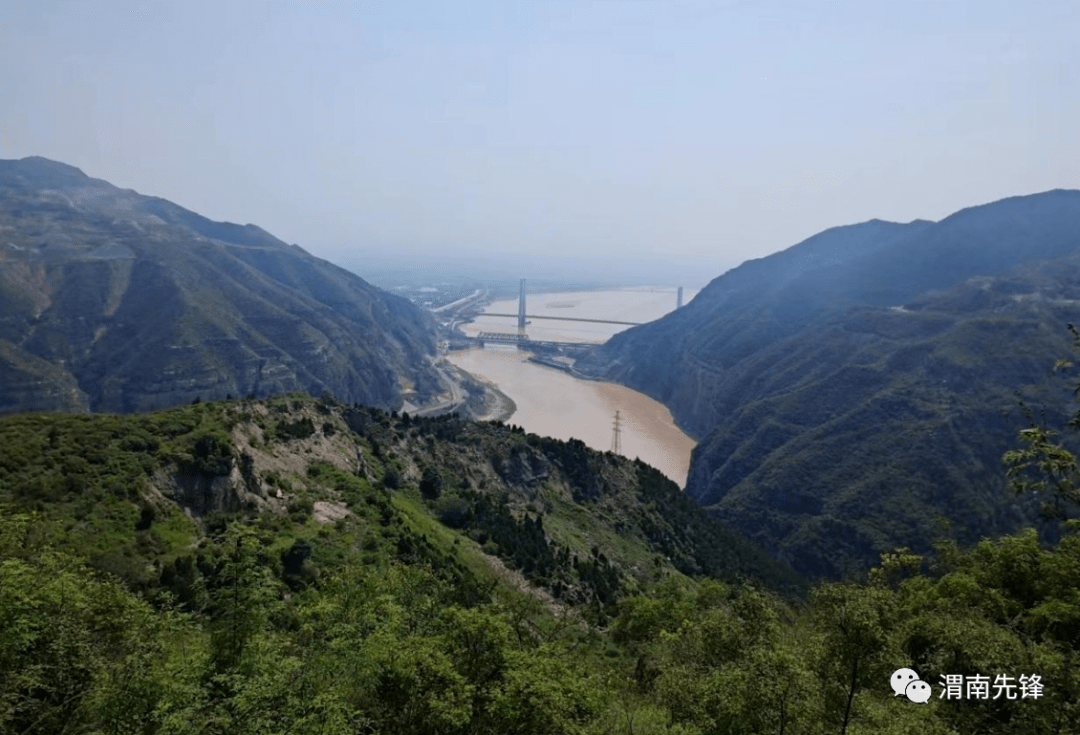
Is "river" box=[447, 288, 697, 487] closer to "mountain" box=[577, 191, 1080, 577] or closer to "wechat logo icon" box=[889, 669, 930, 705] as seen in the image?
"mountain" box=[577, 191, 1080, 577]

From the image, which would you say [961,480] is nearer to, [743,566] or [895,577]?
[743,566]

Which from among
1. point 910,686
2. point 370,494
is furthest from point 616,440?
point 910,686

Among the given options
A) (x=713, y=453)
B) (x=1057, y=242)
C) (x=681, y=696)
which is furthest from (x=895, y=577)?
(x=1057, y=242)

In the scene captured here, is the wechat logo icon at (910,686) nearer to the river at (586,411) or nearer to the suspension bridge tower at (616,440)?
the river at (586,411)

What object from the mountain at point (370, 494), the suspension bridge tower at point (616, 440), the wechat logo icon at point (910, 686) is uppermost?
the wechat logo icon at point (910, 686)

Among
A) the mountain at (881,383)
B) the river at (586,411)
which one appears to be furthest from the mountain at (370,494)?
the river at (586,411)

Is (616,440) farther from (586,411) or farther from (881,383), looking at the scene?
(881,383)
